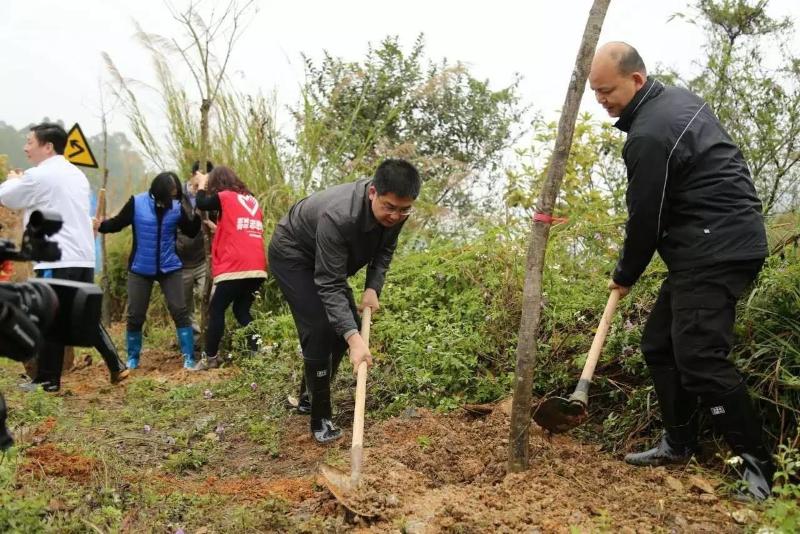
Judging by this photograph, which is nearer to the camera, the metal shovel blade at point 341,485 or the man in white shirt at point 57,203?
the metal shovel blade at point 341,485

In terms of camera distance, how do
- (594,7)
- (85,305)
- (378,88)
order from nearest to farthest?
1. (85,305)
2. (594,7)
3. (378,88)

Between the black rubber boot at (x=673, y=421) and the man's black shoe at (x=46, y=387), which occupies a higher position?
the black rubber boot at (x=673, y=421)

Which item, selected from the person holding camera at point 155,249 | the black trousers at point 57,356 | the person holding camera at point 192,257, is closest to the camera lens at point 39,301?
the black trousers at point 57,356

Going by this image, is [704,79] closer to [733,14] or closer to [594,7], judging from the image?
[733,14]

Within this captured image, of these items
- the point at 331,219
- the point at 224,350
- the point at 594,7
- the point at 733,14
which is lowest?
the point at 224,350

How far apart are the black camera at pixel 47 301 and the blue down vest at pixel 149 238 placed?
3.76 m

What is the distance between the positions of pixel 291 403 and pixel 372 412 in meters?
0.65

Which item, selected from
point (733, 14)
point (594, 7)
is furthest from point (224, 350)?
point (733, 14)

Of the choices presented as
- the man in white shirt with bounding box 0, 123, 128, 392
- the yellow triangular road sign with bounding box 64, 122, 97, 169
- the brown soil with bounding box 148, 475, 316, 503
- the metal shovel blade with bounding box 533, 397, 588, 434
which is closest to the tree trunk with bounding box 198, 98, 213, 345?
the yellow triangular road sign with bounding box 64, 122, 97, 169

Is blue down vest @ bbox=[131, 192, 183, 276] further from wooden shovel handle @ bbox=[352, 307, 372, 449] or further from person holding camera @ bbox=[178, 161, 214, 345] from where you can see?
wooden shovel handle @ bbox=[352, 307, 372, 449]

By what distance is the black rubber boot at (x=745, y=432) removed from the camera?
2.84m

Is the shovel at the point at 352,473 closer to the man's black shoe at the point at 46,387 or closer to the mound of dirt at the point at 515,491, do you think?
the mound of dirt at the point at 515,491

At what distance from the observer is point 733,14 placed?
6344 millimetres

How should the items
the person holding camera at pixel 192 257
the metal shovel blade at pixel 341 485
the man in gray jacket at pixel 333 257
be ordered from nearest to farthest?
the metal shovel blade at pixel 341 485, the man in gray jacket at pixel 333 257, the person holding camera at pixel 192 257
